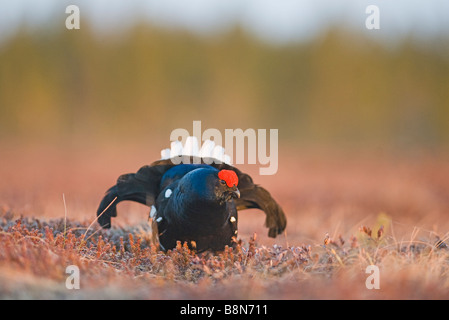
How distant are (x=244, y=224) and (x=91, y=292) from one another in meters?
4.23

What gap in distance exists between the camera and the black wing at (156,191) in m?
4.85

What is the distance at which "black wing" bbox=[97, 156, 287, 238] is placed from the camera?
485cm

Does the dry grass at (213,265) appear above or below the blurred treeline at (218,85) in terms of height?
below

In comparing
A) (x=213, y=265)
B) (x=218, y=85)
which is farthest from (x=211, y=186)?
(x=218, y=85)

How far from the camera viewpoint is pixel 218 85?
4566 cm

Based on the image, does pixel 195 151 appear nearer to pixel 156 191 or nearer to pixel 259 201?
pixel 156 191

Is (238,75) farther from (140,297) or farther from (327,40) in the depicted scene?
(140,297)

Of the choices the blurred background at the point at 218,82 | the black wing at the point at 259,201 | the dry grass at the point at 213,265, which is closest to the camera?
the dry grass at the point at 213,265

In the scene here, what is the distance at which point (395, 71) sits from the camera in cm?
3881

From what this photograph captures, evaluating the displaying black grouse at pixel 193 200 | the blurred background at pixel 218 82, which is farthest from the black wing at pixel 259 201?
the blurred background at pixel 218 82

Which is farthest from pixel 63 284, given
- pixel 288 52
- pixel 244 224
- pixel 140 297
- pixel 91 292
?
pixel 288 52

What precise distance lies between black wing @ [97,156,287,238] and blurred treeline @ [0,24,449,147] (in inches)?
1214

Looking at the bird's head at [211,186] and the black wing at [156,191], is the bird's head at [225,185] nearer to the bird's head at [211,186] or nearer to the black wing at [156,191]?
the bird's head at [211,186]

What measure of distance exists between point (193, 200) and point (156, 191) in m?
1.16
